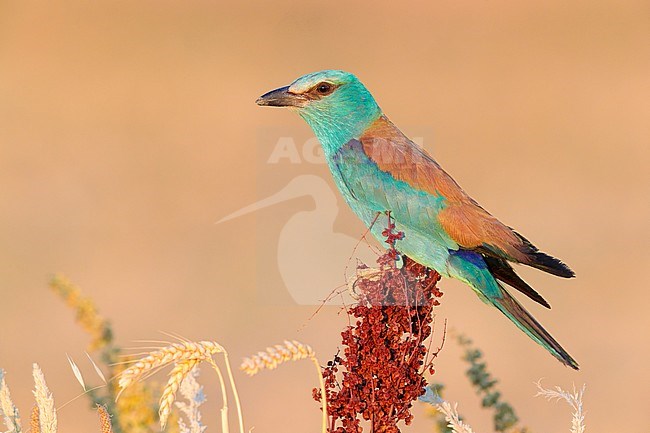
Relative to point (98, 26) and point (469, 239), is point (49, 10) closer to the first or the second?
point (98, 26)

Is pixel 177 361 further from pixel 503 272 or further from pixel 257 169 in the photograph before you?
pixel 257 169

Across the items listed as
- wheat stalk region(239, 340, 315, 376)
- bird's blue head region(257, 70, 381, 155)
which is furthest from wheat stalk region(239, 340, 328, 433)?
bird's blue head region(257, 70, 381, 155)

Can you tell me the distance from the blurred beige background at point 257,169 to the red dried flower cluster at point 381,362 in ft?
7.20

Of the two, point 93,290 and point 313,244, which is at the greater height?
point 93,290

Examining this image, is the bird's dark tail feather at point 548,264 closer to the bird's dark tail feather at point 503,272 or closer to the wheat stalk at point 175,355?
the bird's dark tail feather at point 503,272

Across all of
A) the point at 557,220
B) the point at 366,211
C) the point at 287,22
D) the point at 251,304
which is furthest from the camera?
the point at 287,22

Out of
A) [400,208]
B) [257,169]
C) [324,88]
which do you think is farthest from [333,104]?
[257,169]

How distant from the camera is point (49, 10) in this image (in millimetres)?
16250

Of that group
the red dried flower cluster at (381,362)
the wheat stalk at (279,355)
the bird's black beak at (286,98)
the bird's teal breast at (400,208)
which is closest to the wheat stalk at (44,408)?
the wheat stalk at (279,355)

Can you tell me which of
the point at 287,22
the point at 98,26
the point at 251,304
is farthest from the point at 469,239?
the point at 98,26

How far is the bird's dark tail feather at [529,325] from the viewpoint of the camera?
12.7 feet

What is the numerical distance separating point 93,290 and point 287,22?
5977 mm

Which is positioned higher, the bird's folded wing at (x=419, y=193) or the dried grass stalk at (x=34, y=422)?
the bird's folded wing at (x=419, y=193)

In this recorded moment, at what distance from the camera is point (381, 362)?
319cm
